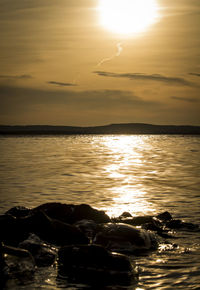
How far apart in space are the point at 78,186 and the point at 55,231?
49.9 feet

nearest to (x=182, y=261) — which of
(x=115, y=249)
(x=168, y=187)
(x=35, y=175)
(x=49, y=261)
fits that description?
(x=115, y=249)

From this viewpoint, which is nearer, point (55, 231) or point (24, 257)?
point (24, 257)

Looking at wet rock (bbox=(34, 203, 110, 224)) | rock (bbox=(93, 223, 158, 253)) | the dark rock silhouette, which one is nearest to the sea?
the dark rock silhouette

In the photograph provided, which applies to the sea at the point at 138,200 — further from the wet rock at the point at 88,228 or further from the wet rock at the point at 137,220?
the wet rock at the point at 88,228

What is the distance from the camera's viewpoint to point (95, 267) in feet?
38.4

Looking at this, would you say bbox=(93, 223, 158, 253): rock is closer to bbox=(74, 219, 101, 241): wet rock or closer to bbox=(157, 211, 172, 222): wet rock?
bbox=(74, 219, 101, 241): wet rock

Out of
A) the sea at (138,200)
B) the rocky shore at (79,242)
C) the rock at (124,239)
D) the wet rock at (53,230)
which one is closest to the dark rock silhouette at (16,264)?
the rocky shore at (79,242)

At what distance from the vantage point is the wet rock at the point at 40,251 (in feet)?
41.3

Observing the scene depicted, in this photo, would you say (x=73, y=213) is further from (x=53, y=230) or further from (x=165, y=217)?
(x=165, y=217)

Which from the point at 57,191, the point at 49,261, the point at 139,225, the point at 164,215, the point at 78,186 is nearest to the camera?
the point at 49,261

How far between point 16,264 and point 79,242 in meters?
3.11

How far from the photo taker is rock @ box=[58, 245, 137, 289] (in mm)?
11258

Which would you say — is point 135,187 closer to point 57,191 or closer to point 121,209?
point 57,191

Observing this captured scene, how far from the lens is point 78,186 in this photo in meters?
30.0
